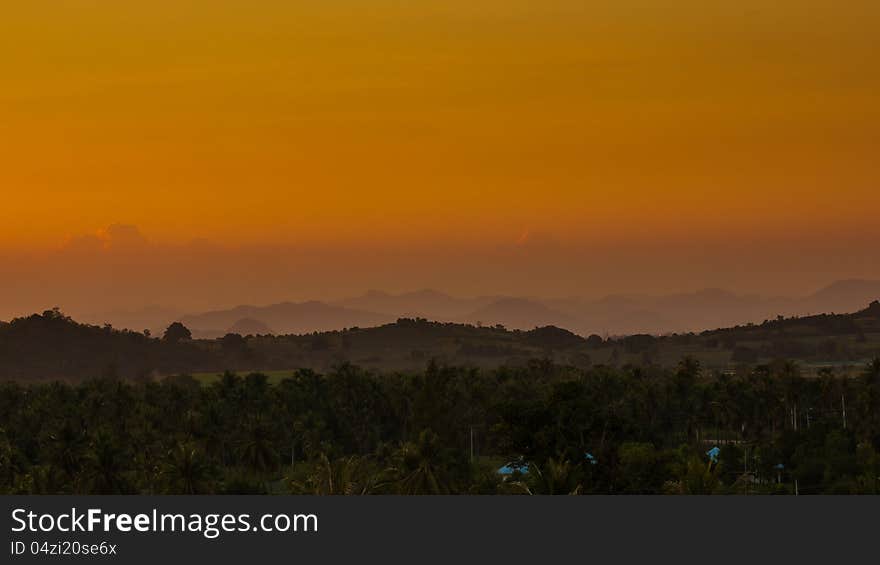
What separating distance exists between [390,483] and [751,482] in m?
58.0

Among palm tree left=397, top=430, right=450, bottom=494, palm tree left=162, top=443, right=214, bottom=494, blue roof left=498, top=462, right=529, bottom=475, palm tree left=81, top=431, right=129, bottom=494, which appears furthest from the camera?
→ palm tree left=81, top=431, right=129, bottom=494

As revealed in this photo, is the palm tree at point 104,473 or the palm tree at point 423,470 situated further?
the palm tree at point 104,473

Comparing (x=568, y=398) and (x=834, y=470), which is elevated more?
(x=568, y=398)

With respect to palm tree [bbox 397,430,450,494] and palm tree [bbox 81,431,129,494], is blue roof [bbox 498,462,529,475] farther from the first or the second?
palm tree [bbox 81,431,129,494]

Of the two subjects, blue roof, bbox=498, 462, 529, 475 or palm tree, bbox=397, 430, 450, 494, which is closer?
palm tree, bbox=397, 430, 450, 494

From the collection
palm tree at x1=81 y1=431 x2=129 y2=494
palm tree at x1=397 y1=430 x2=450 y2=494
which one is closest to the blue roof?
palm tree at x1=397 y1=430 x2=450 y2=494

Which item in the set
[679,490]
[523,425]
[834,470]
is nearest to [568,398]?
[523,425]

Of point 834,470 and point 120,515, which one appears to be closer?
point 120,515

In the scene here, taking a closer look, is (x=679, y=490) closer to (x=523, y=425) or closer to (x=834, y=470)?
(x=523, y=425)

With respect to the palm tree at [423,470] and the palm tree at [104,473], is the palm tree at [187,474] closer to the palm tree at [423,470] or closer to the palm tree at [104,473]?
the palm tree at [104,473]

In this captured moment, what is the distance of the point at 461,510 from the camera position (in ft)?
160

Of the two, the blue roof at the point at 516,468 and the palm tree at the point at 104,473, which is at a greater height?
the palm tree at the point at 104,473

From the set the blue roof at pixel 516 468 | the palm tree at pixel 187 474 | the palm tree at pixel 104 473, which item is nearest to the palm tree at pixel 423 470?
the blue roof at pixel 516 468

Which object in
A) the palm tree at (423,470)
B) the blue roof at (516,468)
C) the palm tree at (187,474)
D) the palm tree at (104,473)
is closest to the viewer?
the palm tree at (423,470)
